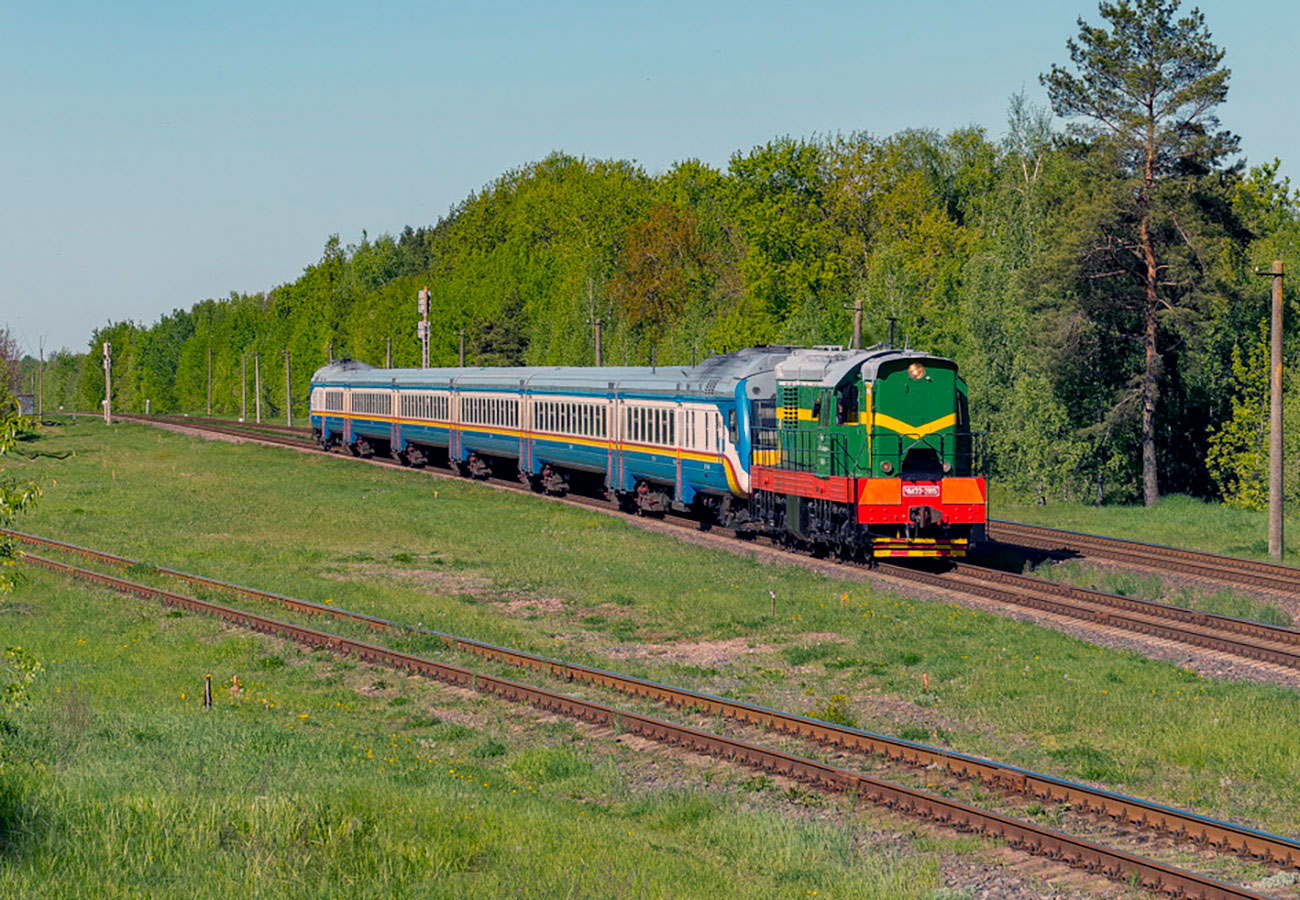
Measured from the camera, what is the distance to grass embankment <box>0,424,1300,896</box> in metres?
9.27

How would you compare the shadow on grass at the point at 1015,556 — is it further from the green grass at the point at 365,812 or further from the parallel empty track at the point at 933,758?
the green grass at the point at 365,812

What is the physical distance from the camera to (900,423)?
974 inches

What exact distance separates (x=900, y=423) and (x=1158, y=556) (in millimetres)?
6776

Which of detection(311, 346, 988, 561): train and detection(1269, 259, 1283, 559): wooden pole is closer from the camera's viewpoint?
detection(311, 346, 988, 561): train

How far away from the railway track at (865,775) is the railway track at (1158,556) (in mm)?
13340

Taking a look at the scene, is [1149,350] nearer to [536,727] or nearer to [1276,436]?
[1276,436]

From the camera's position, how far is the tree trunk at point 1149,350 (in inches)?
1615

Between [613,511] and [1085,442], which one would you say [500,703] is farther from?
[1085,442]

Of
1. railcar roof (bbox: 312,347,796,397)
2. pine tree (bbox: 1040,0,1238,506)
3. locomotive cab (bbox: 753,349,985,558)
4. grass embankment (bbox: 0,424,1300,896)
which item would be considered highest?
pine tree (bbox: 1040,0,1238,506)

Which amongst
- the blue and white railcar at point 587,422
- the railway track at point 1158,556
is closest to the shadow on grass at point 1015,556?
the railway track at point 1158,556

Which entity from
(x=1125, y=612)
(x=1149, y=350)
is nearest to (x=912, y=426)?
(x=1125, y=612)

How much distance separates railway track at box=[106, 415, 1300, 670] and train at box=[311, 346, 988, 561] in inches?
38.7

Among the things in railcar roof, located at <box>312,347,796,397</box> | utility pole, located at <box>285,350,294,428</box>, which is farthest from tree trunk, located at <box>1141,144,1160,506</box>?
utility pole, located at <box>285,350,294,428</box>

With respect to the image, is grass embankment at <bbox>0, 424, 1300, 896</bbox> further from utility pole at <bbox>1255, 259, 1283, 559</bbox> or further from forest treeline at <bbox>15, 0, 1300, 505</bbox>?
forest treeline at <bbox>15, 0, 1300, 505</bbox>
